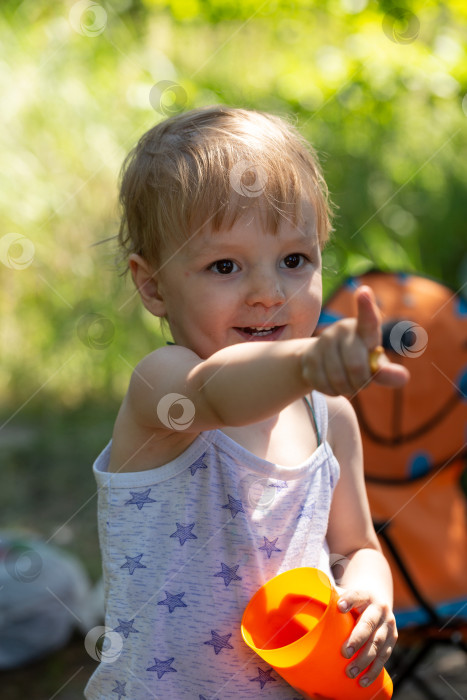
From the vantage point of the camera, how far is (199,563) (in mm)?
967

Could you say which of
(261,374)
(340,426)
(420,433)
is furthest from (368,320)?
(420,433)

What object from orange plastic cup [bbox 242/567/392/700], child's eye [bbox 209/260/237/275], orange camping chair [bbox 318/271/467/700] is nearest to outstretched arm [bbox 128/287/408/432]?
child's eye [bbox 209/260/237/275]

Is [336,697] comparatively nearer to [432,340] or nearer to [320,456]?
[320,456]

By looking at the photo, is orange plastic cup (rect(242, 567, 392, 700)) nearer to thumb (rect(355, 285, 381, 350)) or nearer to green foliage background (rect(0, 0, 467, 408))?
thumb (rect(355, 285, 381, 350))

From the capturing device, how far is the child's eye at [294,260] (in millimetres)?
994

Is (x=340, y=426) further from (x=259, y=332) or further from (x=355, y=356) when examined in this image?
(x=355, y=356)

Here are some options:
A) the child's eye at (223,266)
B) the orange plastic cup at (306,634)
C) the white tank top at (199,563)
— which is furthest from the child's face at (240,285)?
the orange plastic cup at (306,634)

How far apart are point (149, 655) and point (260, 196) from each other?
0.56m

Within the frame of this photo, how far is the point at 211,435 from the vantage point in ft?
3.20

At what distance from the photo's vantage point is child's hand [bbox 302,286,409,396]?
62 centimetres

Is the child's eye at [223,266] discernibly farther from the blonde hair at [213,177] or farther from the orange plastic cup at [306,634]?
the orange plastic cup at [306,634]

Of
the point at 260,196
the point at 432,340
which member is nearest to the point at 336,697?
the point at 260,196

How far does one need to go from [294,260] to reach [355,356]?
15.5 inches

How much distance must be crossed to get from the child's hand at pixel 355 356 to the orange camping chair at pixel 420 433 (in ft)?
4.28
